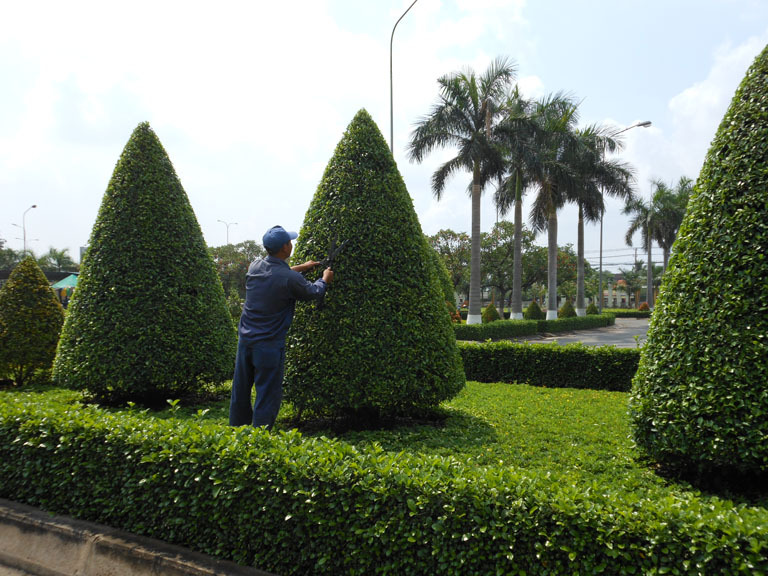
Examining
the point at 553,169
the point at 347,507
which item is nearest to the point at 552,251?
the point at 553,169

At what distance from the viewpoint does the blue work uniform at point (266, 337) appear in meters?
4.39

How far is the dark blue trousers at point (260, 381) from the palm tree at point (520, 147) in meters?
21.5

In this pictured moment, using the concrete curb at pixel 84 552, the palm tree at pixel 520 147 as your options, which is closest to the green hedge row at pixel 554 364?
the concrete curb at pixel 84 552

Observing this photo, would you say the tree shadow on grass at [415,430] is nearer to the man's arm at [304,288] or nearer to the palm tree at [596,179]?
the man's arm at [304,288]

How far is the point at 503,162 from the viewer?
24375mm

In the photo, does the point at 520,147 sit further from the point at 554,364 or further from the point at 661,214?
the point at 661,214

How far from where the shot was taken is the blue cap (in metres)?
4.60

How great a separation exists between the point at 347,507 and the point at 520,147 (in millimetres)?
23057

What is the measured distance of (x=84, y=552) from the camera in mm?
3391

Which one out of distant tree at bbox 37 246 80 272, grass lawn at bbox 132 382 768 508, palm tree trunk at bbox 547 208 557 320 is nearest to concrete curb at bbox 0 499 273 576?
grass lawn at bbox 132 382 768 508

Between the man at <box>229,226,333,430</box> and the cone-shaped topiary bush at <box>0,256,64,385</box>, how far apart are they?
534 cm

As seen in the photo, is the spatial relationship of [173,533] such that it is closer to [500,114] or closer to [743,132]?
[743,132]

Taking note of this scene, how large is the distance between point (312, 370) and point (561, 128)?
2534 cm

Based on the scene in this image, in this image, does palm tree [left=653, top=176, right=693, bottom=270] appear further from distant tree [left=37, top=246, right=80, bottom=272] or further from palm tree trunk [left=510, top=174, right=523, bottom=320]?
distant tree [left=37, top=246, right=80, bottom=272]
